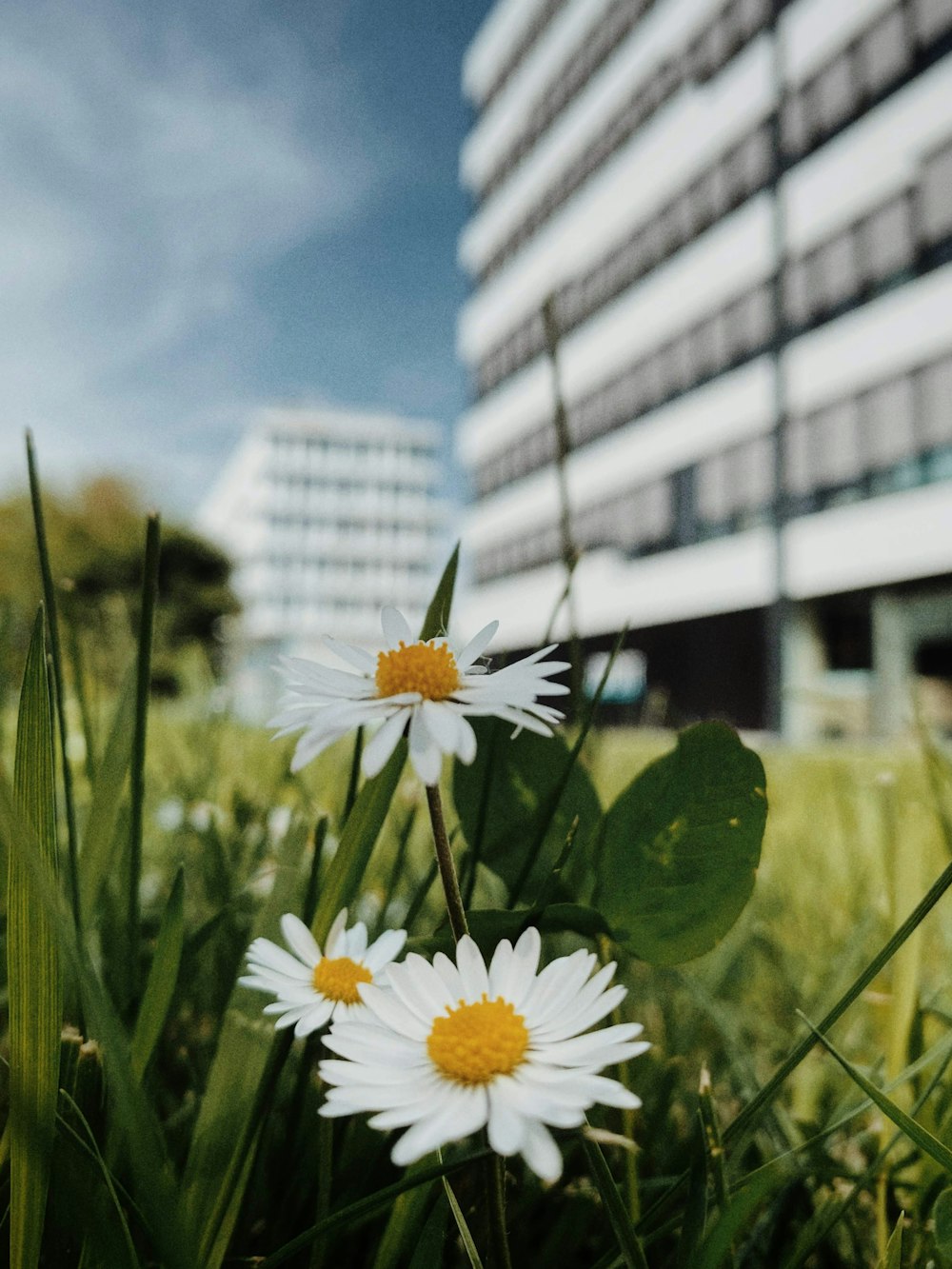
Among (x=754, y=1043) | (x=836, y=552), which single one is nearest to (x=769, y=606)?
(x=836, y=552)

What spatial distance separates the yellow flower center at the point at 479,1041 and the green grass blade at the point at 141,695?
114 mm

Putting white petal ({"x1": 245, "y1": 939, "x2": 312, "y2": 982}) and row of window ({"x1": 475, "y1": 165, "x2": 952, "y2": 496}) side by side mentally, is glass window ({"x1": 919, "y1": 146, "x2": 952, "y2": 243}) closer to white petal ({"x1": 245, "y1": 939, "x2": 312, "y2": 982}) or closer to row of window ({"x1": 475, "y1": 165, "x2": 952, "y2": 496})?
row of window ({"x1": 475, "y1": 165, "x2": 952, "y2": 496})

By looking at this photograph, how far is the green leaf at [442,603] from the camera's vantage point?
0.76ft

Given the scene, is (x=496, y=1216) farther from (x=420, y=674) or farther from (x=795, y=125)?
(x=795, y=125)

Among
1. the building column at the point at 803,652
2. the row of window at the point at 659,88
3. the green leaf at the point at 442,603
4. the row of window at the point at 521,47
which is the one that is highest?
the row of window at the point at 521,47

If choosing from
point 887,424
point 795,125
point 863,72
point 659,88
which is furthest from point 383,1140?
point 659,88

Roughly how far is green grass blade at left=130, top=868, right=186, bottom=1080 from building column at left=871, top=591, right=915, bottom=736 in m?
9.72

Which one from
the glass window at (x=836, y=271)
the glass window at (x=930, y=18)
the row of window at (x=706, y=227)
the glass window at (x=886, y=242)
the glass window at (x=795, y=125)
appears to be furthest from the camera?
the glass window at (x=795, y=125)

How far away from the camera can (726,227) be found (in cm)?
1088

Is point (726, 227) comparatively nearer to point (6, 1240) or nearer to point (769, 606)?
point (769, 606)

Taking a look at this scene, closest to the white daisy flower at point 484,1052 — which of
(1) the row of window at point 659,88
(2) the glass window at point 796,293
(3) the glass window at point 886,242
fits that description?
Answer: (3) the glass window at point 886,242

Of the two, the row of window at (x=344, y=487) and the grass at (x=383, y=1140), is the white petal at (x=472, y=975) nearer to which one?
the grass at (x=383, y=1140)

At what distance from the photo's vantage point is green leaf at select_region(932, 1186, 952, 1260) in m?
0.20

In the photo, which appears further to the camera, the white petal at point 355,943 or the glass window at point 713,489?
the glass window at point 713,489
